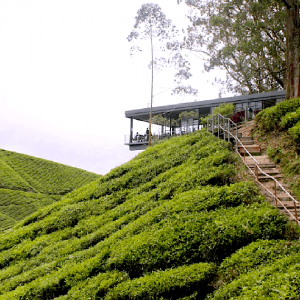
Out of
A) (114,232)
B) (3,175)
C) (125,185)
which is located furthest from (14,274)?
(3,175)

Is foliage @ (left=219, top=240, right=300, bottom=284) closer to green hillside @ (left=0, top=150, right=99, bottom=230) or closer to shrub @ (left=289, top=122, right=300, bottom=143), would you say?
shrub @ (left=289, top=122, right=300, bottom=143)

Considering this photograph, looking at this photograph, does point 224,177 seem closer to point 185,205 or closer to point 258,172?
point 258,172

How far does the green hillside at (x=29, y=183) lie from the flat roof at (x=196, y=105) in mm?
12387

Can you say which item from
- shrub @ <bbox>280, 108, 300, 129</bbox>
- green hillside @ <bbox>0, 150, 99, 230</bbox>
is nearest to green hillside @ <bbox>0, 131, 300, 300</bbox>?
shrub @ <bbox>280, 108, 300, 129</bbox>

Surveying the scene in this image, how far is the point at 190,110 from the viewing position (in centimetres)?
2869

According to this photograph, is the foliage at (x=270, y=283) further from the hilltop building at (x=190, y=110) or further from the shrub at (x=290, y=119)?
the hilltop building at (x=190, y=110)

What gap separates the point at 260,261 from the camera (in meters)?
6.40

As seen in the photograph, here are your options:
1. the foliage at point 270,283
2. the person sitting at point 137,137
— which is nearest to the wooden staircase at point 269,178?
the foliage at point 270,283

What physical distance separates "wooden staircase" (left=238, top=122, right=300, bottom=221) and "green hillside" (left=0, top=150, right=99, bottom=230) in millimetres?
20726

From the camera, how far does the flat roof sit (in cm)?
2435

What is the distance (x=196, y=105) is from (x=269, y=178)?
18.4 meters

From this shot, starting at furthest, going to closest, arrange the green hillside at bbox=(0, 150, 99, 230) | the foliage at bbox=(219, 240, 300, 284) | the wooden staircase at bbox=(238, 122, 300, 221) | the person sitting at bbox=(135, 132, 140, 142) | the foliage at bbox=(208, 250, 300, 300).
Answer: the person sitting at bbox=(135, 132, 140, 142) → the green hillside at bbox=(0, 150, 99, 230) → the wooden staircase at bbox=(238, 122, 300, 221) → the foliage at bbox=(219, 240, 300, 284) → the foliage at bbox=(208, 250, 300, 300)

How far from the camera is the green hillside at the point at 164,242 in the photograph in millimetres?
6559

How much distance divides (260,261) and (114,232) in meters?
5.06
